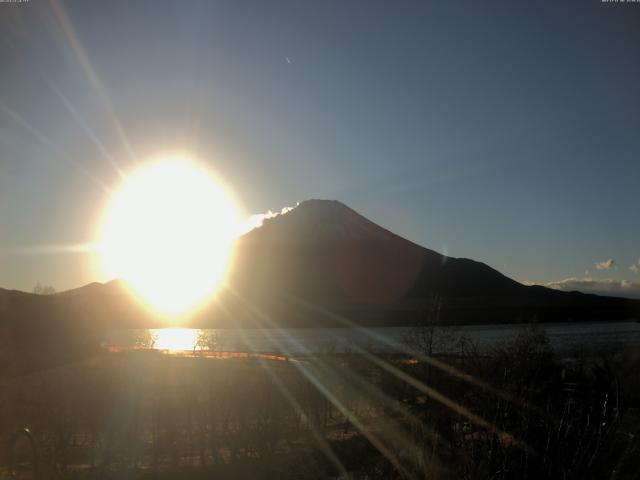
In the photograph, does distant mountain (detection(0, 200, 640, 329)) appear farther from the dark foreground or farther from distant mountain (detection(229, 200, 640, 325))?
the dark foreground

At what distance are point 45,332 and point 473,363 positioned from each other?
36.5 metres

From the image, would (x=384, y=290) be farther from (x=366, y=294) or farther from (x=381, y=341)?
(x=381, y=341)

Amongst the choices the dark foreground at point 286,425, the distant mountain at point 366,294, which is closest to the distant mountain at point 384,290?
the distant mountain at point 366,294

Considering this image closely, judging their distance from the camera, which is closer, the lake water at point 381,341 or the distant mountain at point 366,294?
the lake water at point 381,341

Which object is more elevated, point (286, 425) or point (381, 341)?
point (381, 341)

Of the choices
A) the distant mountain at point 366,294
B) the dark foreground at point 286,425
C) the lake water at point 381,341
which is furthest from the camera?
the distant mountain at point 366,294

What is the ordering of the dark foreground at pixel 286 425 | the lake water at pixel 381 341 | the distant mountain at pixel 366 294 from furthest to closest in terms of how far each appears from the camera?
the distant mountain at pixel 366 294 → the lake water at pixel 381 341 → the dark foreground at pixel 286 425

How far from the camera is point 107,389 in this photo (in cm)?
2370

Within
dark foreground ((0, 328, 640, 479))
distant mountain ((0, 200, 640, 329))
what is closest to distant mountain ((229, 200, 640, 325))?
distant mountain ((0, 200, 640, 329))

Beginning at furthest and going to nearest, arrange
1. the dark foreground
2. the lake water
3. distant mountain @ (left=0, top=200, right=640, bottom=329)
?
distant mountain @ (left=0, top=200, right=640, bottom=329) < the lake water < the dark foreground

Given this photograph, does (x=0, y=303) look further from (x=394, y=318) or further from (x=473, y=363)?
(x=394, y=318)

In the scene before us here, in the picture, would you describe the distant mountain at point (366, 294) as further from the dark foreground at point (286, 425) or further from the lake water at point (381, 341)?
the dark foreground at point (286, 425)

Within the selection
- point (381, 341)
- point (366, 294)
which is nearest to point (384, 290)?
point (366, 294)

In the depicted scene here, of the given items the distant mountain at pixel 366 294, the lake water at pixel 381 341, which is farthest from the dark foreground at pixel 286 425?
the distant mountain at pixel 366 294
